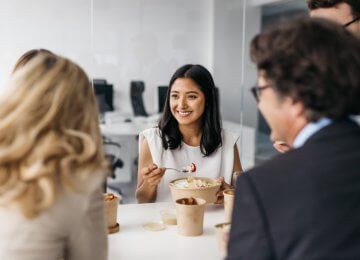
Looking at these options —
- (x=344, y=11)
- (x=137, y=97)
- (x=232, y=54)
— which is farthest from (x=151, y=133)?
(x=232, y=54)

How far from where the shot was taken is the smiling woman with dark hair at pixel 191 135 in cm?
215

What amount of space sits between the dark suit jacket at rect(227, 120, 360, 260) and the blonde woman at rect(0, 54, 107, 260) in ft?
1.19

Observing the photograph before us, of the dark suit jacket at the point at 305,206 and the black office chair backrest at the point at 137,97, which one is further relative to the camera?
the black office chair backrest at the point at 137,97

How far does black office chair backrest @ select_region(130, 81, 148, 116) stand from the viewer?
4746 millimetres

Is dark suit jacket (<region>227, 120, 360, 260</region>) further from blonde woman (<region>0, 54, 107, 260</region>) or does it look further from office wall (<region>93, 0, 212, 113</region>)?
office wall (<region>93, 0, 212, 113</region>)

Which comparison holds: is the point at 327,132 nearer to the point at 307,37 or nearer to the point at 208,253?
the point at 307,37

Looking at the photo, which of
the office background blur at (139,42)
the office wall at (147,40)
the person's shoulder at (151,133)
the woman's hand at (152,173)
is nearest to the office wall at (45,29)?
the office background blur at (139,42)

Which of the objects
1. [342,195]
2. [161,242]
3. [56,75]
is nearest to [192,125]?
[161,242]

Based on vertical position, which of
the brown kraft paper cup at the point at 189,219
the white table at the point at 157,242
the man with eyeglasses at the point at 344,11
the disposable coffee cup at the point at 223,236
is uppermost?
the man with eyeglasses at the point at 344,11

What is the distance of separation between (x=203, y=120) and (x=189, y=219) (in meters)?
0.86

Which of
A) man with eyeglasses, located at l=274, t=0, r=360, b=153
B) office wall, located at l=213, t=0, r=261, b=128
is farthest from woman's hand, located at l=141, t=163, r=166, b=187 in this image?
office wall, located at l=213, t=0, r=261, b=128

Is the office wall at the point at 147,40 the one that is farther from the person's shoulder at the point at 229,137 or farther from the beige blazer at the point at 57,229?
the beige blazer at the point at 57,229

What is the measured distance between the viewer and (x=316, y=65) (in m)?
0.87

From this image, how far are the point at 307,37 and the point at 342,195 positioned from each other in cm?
32
